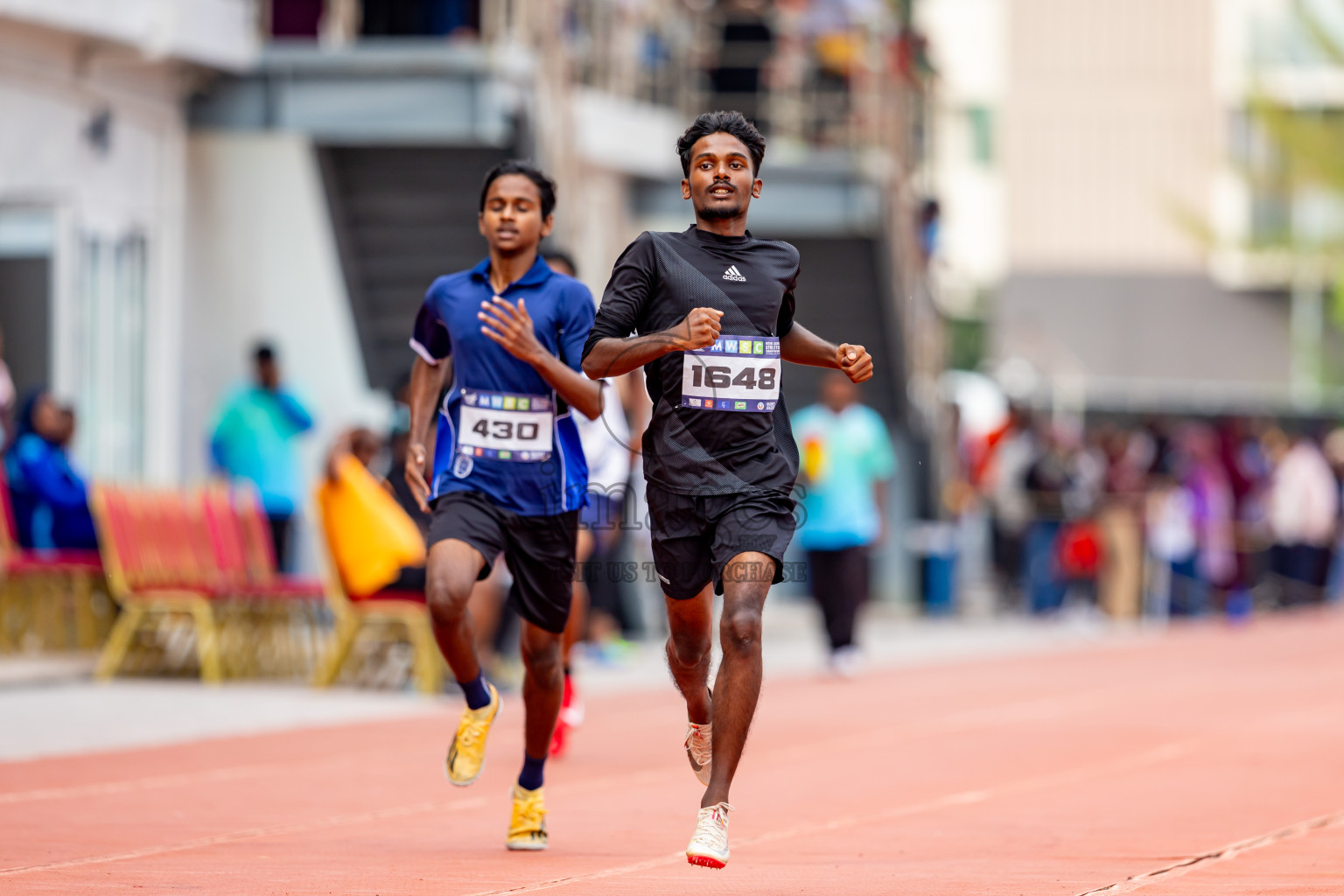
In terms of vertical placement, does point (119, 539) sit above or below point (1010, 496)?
above

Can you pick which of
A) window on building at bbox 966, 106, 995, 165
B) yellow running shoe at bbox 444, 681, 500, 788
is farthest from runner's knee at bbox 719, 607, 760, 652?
window on building at bbox 966, 106, 995, 165

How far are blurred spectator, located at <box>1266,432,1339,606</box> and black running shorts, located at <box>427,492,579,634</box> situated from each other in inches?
755

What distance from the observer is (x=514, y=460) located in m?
7.63

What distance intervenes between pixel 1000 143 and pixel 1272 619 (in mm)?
25698

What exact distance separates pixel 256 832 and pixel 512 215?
229 centimetres

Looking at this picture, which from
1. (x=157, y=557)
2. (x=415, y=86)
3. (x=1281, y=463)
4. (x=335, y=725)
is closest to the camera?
(x=335, y=725)

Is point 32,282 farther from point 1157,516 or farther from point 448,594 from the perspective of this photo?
point 1157,516

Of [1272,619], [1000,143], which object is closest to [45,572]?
[1272,619]

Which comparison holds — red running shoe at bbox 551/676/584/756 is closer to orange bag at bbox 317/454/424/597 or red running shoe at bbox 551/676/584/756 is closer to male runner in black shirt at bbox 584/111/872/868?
orange bag at bbox 317/454/424/597

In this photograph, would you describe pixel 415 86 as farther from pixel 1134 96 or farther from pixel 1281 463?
pixel 1134 96

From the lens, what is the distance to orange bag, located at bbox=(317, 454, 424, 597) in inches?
537

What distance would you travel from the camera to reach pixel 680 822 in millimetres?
8508

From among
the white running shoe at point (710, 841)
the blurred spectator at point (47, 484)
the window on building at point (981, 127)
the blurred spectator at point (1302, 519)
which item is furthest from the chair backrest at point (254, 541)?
the window on building at point (981, 127)

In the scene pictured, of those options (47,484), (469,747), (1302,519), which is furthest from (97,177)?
(1302,519)
